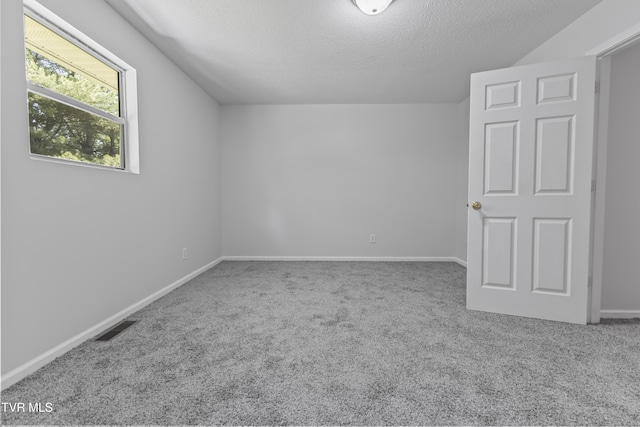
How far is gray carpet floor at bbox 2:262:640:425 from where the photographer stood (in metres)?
1.23

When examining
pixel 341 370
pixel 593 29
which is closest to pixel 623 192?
pixel 593 29

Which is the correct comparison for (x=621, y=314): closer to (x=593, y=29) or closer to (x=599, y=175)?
(x=599, y=175)

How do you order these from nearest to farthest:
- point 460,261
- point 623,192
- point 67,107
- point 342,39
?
point 67,107 → point 623,192 → point 342,39 → point 460,261

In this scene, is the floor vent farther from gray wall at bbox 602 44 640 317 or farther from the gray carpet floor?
gray wall at bbox 602 44 640 317

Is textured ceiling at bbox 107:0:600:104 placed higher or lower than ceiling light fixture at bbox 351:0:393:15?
higher

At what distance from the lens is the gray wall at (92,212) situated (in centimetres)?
145

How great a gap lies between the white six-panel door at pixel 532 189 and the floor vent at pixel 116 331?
2.86 m

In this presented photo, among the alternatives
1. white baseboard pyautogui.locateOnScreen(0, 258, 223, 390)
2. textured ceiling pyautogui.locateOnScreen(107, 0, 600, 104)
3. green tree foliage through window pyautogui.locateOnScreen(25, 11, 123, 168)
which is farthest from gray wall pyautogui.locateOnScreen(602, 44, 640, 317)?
green tree foliage through window pyautogui.locateOnScreen(25, 11, 123, 168)

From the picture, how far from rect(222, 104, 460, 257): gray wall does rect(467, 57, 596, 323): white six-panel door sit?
2.02 metres

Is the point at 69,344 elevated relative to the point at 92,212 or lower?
lower

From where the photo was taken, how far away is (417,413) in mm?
1227

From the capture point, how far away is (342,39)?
2.58 m

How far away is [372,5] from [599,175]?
220cm

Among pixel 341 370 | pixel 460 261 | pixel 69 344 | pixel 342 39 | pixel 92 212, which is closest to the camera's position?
pixel 341 370
